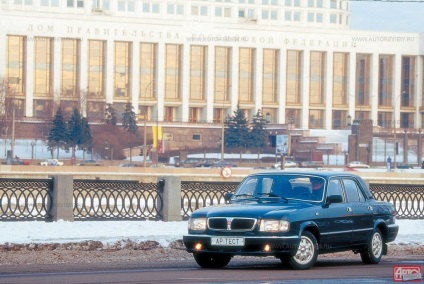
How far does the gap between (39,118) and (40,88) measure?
6.45 metres

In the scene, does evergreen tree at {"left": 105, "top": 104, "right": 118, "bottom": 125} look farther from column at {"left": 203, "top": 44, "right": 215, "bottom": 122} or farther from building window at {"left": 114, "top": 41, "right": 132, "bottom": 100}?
column at {"left": 203, "top": 44, "right": 215, "bottom": 122}

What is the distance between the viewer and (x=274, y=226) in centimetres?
1683

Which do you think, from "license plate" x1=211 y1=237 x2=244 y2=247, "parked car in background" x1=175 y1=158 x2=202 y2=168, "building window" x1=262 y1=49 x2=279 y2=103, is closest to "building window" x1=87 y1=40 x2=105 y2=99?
"parked car in background" x1=175 y1=158 x2=202 y2=168

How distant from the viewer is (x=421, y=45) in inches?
5281

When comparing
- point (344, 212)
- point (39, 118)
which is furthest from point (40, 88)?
point (344, 212)

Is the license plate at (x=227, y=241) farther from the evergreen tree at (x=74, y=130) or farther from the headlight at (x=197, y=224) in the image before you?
the evergreen tree at (x=74, y=130)

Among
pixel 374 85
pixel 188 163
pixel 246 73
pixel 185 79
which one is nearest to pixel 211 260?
pixel 188 163

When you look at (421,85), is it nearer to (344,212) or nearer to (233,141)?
(233,141)

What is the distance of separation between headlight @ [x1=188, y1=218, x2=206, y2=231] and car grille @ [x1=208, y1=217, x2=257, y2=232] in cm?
19

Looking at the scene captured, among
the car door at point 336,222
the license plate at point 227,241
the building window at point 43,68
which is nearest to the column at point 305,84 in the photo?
the building window at point 43,68

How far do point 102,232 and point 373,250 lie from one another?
388 inches

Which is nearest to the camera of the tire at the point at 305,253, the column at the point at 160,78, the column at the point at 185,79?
the tire at the point at 305,253

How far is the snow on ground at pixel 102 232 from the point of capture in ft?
78.5

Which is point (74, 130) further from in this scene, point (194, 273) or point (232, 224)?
point (194, 273)
